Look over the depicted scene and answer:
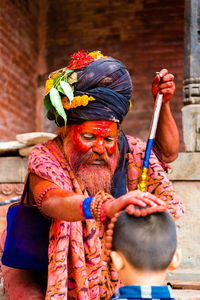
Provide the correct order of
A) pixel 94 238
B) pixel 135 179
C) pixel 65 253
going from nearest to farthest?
pixel 65 253 < pixel 94 238 < pixel 135 179

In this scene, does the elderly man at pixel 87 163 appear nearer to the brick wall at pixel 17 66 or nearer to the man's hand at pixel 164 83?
the man's hand at pixel 164 83

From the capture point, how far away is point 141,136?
7113 millimetres

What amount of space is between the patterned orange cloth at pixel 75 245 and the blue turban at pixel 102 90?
286mm

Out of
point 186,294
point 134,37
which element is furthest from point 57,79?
point 134,37

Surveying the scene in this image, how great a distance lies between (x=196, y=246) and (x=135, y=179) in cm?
134

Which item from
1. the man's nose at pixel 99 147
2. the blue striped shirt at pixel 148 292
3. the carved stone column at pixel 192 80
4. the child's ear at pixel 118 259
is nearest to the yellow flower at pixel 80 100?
the man's nose at pixel 99 147

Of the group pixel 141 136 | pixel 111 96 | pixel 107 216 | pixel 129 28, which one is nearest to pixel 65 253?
pixel 107 216

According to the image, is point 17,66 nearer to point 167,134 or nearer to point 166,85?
point 167,134

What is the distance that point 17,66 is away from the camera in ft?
22.5

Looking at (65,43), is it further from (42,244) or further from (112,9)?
(42,244)

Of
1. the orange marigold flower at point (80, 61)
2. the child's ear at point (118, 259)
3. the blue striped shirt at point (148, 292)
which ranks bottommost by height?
the blue striped shirt at point (148, 292)

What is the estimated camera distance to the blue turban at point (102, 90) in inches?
96.1

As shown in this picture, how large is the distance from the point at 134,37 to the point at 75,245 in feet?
18.2

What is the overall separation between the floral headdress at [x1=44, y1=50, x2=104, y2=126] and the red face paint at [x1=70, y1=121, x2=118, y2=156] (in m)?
0.12
